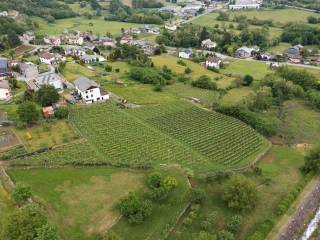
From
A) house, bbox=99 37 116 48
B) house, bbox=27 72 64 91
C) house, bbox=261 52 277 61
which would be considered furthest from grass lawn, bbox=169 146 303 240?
house, bbox=99 37 116 48

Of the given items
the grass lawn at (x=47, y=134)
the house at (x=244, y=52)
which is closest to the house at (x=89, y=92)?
the grass lawn at (x=47, y=134)

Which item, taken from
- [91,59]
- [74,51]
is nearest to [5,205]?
[91,59]

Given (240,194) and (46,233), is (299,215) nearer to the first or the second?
(240,194)

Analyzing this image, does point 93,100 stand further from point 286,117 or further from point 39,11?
point 39,11

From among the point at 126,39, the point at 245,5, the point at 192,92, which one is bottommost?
the point at 192,92

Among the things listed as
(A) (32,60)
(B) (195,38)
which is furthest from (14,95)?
(B) (195,38)

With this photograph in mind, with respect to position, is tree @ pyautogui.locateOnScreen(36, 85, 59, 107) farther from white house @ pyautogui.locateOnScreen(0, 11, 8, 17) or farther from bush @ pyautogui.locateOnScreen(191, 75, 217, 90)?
white house @ pyautogui.locateOnScreen(0, 11, 8, 17)

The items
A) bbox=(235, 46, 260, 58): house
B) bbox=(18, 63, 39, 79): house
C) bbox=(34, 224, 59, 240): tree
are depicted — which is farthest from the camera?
Answer: bbox=(235, 46, 260, 58): house
